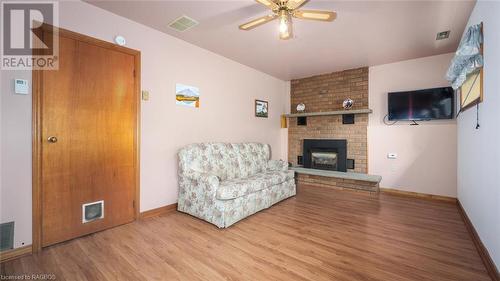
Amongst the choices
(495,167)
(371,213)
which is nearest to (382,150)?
(371,213)

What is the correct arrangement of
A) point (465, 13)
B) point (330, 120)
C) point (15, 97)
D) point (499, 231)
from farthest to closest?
point (330, 120) → point (465, 13) → point (15, 97) → point (499, 231)

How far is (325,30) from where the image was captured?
2.85 m

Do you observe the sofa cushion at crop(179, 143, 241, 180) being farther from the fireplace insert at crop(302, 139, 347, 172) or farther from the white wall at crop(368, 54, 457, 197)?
the white wall at crop(368, 54, 457, 197)

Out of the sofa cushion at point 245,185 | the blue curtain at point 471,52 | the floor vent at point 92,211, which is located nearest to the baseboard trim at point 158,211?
the floor vent at point 92,211

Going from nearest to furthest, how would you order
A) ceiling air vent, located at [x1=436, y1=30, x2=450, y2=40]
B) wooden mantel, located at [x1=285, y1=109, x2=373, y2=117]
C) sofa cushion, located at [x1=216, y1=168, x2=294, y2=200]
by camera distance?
sofa cushion, located at [x1=216, y1=168, x2=294, y2=200], ceiling air vent, located at [x1=436, y1=30, x2=450, y2=40], wooden mantel, located at [x1=285, y1=109, x2=373, y2=117]

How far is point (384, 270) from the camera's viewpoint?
1750 mm

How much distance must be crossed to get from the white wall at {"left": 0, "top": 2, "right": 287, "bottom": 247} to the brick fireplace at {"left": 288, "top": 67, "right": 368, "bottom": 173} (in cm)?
95

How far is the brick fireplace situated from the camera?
4.44 metres

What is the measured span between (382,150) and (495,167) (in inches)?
106

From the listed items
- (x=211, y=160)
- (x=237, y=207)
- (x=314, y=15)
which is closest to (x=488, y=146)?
(x=314, y=15)

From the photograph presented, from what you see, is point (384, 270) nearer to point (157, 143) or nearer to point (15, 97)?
point (157, 143)

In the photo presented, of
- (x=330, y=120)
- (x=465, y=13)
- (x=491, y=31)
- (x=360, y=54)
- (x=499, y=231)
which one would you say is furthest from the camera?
(x=330, y=120)

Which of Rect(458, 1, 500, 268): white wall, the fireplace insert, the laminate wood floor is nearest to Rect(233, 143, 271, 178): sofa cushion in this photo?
the laminate wood floor

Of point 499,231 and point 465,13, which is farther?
point 465,13
